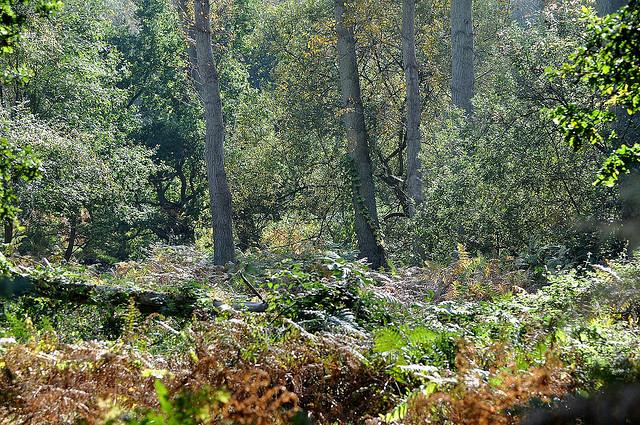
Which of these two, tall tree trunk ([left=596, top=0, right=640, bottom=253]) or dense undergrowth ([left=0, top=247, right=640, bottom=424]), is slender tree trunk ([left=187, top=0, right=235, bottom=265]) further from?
dense undergrowth ([left=0, top=247, right=640, bottom=424])

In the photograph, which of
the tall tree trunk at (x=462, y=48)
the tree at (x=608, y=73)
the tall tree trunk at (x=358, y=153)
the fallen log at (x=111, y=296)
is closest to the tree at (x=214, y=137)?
the tall tree trunk at (x=358, y=153)

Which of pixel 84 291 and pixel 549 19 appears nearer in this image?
pixel 84 291

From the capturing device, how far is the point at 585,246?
1439 centimetres

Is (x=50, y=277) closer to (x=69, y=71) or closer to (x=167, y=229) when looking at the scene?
(x=69, y=71)

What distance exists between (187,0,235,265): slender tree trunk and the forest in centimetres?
6

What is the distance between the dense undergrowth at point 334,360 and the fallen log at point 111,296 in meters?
0.15

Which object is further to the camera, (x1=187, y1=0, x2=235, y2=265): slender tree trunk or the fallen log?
(x1=187, y1=0, x2=235, y2=265): slender tree trunk

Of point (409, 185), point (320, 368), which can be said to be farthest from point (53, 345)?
point (409, 185)

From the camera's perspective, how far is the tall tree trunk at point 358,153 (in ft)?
65.4

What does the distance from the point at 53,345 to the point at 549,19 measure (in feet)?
46.3

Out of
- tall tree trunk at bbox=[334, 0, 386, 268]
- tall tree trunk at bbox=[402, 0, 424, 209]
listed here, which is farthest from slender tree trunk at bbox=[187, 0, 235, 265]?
tall tree trunk at bbox=[402, 0, 424, 209]

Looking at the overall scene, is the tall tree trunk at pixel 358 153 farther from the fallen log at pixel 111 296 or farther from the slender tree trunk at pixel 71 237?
the slender tree trunk at pixel 71 237

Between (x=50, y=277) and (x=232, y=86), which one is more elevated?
(x=232, y=86)

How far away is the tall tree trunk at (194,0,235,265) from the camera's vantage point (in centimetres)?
1964
